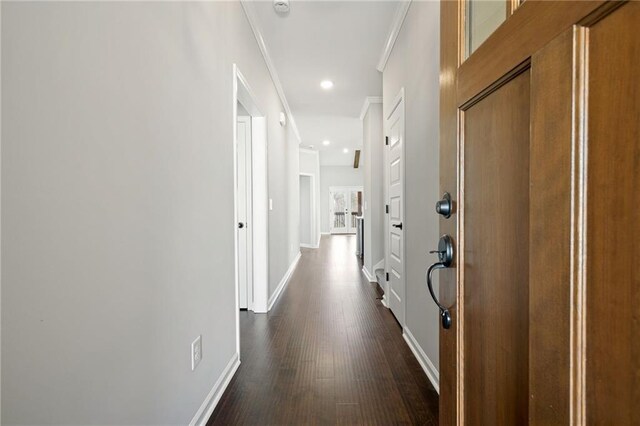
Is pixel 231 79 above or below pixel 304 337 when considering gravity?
above

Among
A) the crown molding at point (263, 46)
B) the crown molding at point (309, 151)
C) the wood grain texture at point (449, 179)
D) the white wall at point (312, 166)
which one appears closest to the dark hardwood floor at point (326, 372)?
the wood grain texture at point (449, 179)

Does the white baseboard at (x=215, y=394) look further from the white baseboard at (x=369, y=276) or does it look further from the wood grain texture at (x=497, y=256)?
the white baseboard at (x=369, y=276)

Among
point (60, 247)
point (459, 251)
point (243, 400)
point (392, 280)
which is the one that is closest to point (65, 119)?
point (60, 247)

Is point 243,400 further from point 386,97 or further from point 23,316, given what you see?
point 386,97

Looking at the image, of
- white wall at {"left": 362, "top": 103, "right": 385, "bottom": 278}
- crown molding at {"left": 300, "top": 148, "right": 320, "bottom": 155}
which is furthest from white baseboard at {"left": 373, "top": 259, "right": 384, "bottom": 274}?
crown molding at {"left": 300, "top": 148, "right": 320, "bottom": 155}

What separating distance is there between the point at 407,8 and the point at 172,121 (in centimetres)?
205

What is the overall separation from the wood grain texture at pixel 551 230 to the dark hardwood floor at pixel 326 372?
1.29 m

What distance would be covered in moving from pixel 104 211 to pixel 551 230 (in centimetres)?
105

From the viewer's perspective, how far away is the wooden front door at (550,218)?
15.4 inches

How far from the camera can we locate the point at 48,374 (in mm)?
718

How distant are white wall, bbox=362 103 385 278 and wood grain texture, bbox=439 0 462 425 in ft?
11.0

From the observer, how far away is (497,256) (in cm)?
65

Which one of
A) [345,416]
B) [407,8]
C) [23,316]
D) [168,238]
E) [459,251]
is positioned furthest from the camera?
[407,8]

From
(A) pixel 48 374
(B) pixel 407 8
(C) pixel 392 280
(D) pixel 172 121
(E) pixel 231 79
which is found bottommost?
(C) pixel 392 280
